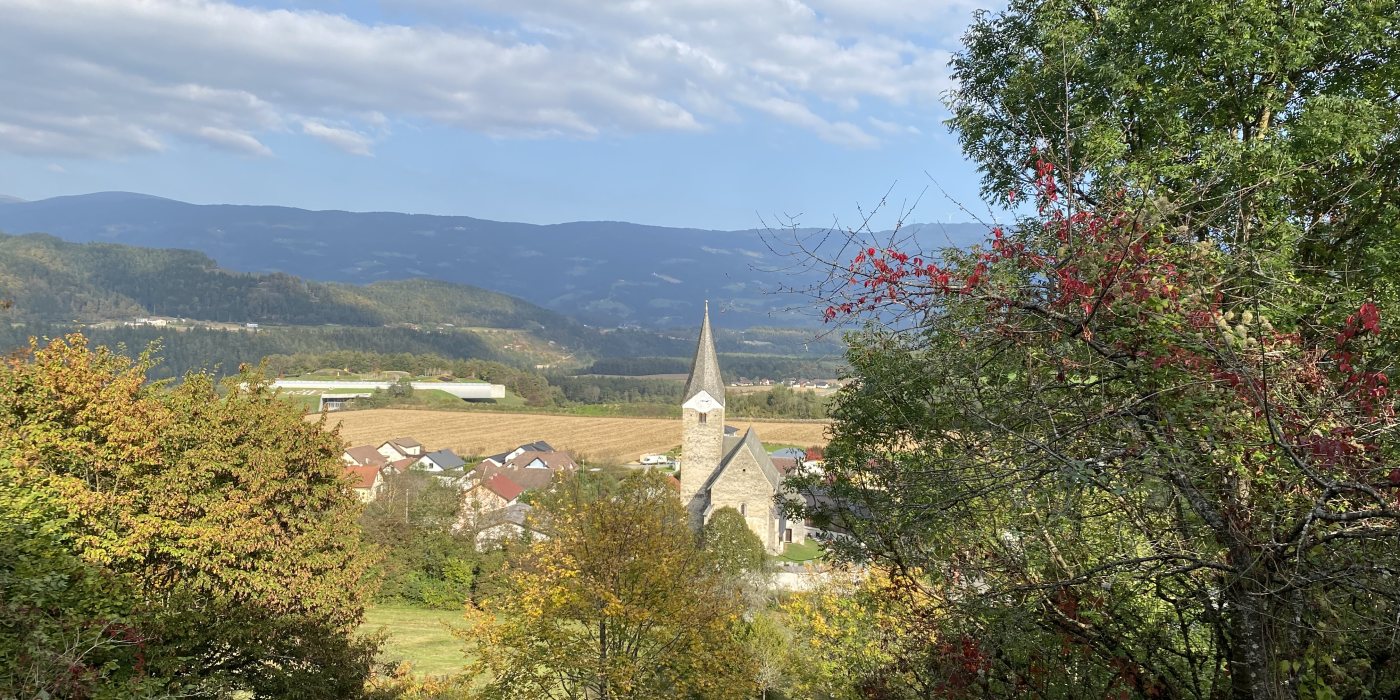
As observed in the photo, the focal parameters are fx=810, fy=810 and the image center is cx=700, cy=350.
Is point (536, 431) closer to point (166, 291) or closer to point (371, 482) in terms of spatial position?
Answer: point (371, 482)

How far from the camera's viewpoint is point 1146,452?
3.15 m

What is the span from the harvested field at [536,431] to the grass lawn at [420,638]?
89.7 feet

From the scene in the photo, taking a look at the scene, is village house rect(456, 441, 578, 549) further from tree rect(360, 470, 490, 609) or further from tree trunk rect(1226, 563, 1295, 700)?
tree trunk rect(1226, 563, 1295, 700)

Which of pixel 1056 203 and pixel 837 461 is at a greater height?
pixel 1056 203

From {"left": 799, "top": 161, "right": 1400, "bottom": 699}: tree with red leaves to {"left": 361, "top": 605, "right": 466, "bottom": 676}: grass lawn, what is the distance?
2068 centimetres

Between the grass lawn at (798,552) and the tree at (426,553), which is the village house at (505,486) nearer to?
the tree at (426,553)

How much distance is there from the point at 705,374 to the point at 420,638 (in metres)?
19.5

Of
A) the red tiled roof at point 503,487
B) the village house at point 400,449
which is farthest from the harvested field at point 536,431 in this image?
the red tiled roof at point 503,487

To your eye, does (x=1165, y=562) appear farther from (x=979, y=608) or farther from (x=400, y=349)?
(x=400, y=349)

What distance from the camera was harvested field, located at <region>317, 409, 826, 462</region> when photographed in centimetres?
7106

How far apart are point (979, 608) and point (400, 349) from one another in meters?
156

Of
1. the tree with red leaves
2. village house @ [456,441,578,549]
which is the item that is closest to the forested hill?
village house @ [456,441,578,549]

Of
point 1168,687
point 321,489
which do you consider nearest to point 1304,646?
point 1168,687

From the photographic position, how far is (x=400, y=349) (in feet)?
491
